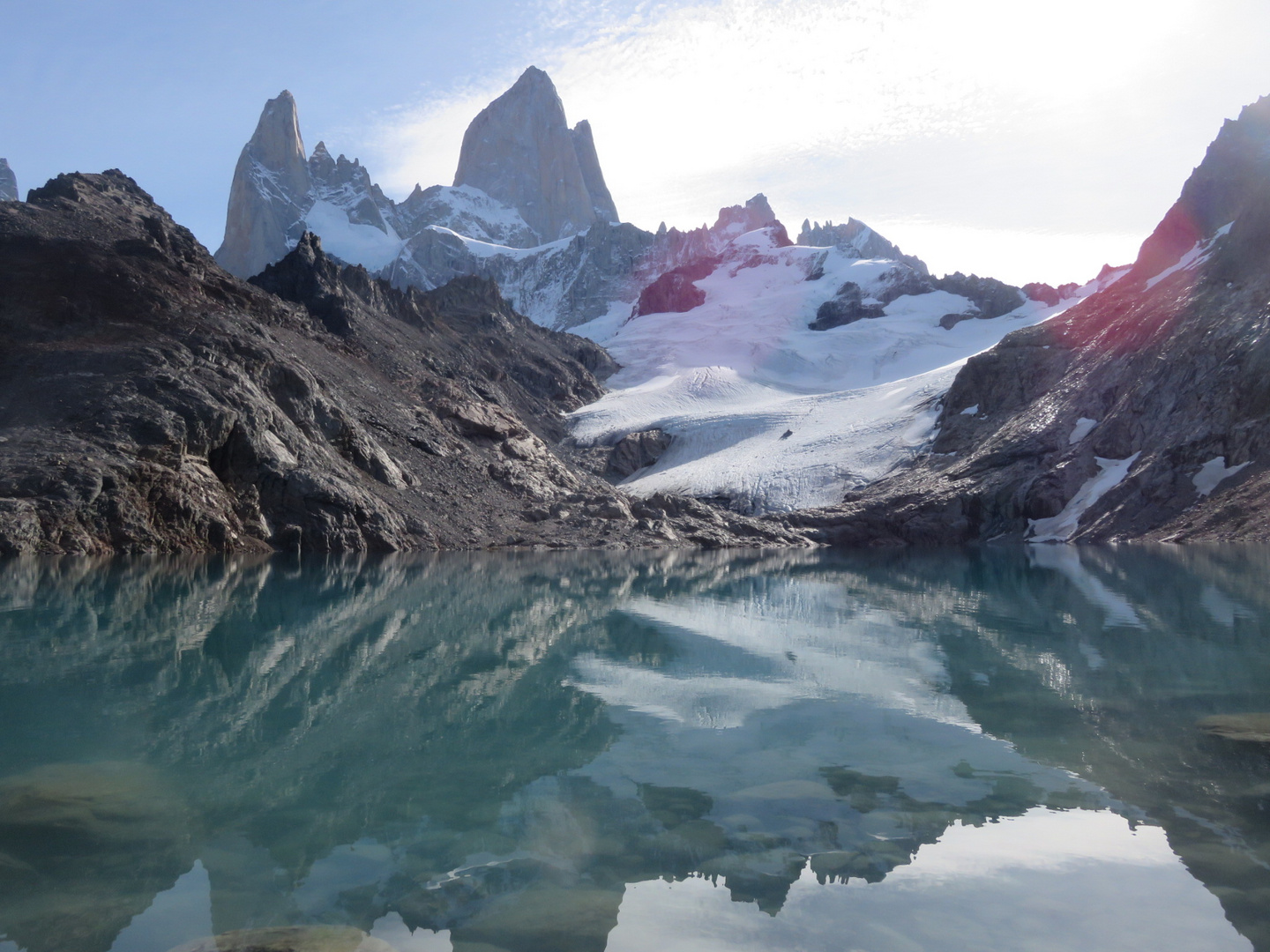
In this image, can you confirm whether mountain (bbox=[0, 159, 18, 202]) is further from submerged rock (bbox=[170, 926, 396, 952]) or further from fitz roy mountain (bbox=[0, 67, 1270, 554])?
submerged rock (bbox=[170, 926, 396, 952])

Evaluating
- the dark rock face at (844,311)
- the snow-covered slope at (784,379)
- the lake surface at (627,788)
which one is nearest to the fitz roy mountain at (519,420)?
the snow-covered slope at (784,379)

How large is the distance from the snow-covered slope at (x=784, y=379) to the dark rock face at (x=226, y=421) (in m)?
18.3

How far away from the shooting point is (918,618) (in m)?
23.9

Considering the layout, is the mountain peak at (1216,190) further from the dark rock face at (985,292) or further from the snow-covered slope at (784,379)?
the dark rock face at (985,292)

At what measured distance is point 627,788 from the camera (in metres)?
9.16

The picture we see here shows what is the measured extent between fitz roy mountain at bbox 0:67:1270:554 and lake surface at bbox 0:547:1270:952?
84.4 ft

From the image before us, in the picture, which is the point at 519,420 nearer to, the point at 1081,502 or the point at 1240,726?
the point at 1081,502

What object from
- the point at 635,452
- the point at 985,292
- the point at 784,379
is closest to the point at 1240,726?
the point at 635,452

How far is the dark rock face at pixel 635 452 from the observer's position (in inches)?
3819

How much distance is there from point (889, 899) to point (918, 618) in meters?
18.2

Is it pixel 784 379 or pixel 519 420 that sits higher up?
pixel 784 379

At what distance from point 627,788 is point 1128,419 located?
69.6m

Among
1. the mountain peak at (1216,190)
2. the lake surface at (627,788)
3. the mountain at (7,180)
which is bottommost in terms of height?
the lake surface at (627,788)

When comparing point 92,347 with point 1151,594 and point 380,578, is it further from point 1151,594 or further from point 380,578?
point 1151,594
